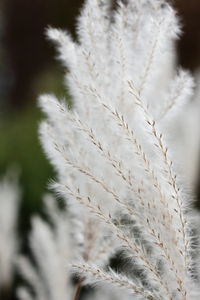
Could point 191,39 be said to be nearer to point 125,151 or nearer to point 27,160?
point 27,160

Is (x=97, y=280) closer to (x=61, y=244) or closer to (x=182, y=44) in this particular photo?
(x=61, y=244)

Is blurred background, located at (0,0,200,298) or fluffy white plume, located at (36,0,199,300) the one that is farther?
blurred background, located at (0,0,200,298)

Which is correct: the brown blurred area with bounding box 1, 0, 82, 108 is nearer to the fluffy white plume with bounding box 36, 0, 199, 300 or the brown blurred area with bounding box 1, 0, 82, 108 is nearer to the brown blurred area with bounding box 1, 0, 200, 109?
the brown blurred area with bounding box 1, 0, 200, 109

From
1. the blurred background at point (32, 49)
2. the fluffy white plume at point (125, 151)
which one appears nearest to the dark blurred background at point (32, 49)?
the blurred background at point (32, 49)

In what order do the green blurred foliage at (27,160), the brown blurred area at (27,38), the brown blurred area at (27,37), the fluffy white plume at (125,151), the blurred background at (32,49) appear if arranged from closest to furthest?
the fluffy white plume at (125,151)
the green blurred foliage at (27,160)
the blurred background at (32,49)
the brown blurred area at (27,37)
the brown blurred area at (27,38)

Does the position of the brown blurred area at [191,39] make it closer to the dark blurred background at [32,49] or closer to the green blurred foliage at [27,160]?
the dark blurred background at [32,49]

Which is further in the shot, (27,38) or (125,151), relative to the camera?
(27,38)

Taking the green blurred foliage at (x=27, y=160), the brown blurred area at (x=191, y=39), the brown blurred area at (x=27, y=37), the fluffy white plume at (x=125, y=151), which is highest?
the brown blurred area at (x=27, y=37)

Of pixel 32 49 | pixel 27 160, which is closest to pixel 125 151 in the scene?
pixel 27 160

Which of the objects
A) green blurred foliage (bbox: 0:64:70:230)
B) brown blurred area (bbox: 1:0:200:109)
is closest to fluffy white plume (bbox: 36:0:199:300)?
green blurred foliage (bbox: 0:64:70:230)

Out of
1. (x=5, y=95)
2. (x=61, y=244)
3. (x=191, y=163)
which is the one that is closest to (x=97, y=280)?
(x=61, y=244)

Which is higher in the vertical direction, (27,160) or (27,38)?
(27,38)
